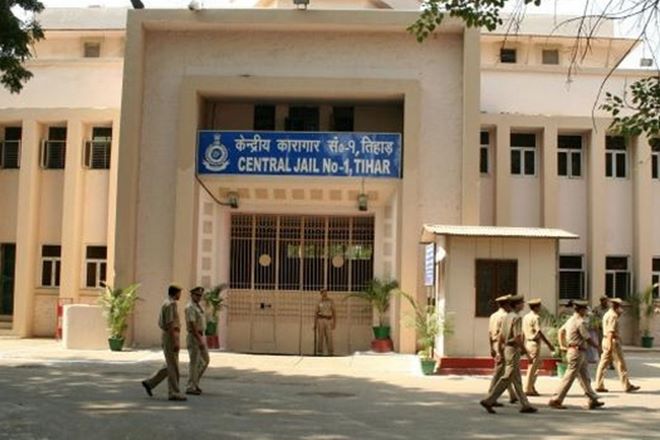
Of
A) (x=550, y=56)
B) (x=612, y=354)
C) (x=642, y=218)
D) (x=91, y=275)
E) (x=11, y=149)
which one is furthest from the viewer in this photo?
(x=550, y=56)

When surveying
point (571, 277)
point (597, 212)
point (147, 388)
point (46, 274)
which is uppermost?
point (597, 212)

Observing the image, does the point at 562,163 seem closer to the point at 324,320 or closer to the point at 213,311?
the point at 324,320

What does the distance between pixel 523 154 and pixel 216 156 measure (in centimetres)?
854

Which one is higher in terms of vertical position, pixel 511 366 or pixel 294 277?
pixel 294 277

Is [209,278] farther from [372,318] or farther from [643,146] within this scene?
[643,146]

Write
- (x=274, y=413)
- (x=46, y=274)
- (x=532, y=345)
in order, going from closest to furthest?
(x=274, y=413)
(x=532, y=345)
(x=46, y=274)

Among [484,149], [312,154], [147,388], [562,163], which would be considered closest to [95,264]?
[312,154]

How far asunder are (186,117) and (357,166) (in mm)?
4145

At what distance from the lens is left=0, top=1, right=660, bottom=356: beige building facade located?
61.7ft

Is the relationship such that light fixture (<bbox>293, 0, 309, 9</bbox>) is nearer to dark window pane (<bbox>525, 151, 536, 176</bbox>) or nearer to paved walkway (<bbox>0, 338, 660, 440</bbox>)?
dark window pane (<bbox>525, 151, 536, 176</bbox>)

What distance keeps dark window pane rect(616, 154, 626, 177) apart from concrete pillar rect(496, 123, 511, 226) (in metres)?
3.29

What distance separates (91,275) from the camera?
22219 mm

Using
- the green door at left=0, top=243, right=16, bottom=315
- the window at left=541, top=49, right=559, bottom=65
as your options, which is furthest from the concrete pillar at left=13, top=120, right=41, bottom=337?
the window at left=541, top=49, right=559, bottom=65

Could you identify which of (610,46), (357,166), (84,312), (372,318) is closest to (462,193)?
(357,166)
